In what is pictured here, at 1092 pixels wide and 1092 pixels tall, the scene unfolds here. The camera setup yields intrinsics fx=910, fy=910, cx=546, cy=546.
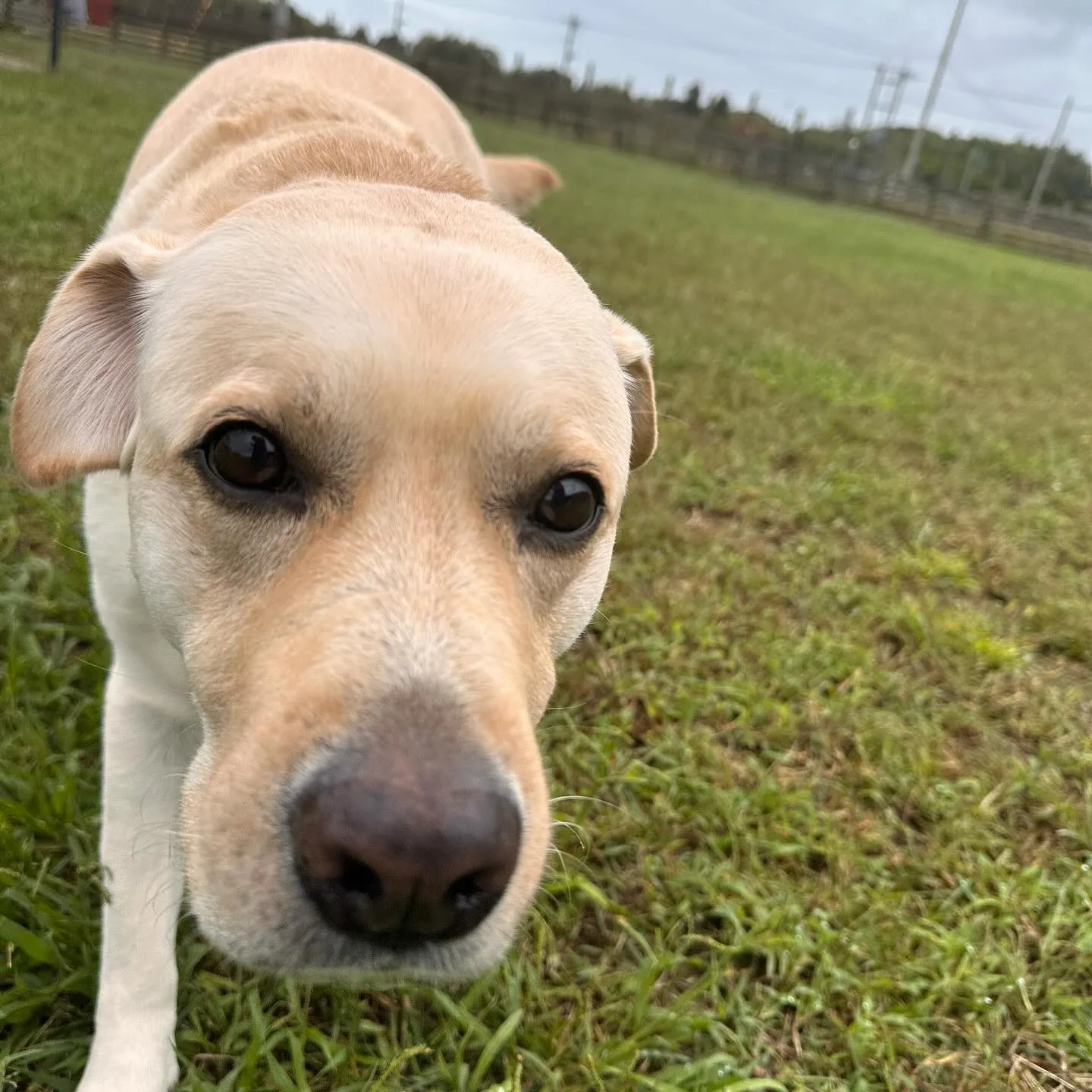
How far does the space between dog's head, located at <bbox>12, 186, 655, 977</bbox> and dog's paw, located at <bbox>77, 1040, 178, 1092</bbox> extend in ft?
2.32

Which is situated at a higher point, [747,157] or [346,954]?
[747,157]

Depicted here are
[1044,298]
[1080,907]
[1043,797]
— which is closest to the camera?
[1080,907]

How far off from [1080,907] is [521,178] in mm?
4861

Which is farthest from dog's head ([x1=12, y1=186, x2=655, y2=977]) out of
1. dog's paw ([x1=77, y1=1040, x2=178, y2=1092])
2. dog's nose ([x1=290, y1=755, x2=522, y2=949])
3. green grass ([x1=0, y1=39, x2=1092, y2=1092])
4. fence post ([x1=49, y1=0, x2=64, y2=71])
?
fence post ([x1=49, y1=0, x2=64, y2=71])

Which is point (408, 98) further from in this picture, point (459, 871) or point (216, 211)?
point (459, 871)

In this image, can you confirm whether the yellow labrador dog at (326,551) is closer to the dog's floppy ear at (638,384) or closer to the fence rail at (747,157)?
the dog's floppy ear at (638,384)

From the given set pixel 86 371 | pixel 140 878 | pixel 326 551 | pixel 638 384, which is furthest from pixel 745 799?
pixel 86 371

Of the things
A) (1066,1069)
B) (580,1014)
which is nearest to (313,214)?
(580,1014)

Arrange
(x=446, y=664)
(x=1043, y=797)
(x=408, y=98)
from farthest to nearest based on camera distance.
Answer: (x=408, y=98) → (x=1043, y=797) → (x=446, y=664)

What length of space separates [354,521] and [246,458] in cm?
25

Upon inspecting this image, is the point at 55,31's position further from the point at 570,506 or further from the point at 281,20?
the point at 281,20

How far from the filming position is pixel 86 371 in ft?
7.31

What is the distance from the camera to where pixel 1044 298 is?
19.1 metres

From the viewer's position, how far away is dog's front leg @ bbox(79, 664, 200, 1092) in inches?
77.2
